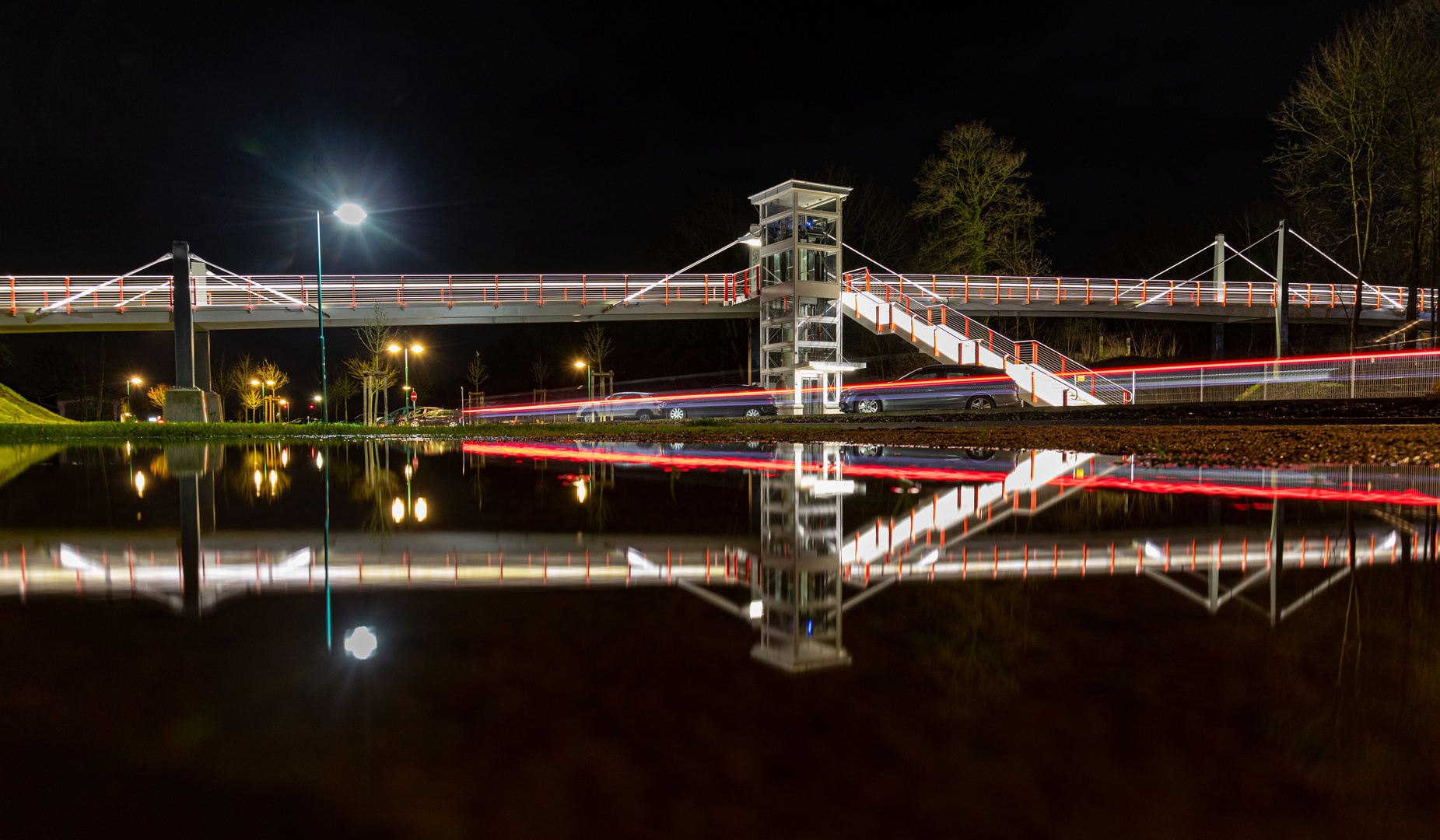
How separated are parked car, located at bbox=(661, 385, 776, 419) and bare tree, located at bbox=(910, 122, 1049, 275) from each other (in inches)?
524

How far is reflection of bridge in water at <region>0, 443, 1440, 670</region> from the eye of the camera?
2.38 metres

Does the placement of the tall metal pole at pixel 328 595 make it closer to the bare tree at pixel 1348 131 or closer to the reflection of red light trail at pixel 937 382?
the reflection of red light trail at pixel 937 382

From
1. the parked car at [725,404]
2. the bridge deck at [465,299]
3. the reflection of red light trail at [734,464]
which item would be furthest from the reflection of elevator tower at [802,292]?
the reflection of red light trail at [734,464]

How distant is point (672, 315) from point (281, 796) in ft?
107

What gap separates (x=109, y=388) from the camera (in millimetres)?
66000

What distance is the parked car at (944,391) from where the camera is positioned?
28.3 metres

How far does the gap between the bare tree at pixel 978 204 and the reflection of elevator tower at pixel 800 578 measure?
35491mm

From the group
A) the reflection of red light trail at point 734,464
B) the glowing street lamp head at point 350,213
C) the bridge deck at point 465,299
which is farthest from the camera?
the bridge deck at point 465,299

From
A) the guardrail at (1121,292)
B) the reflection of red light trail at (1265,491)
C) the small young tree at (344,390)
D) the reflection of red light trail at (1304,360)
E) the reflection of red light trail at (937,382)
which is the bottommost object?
the reflection of red light trail at (1265,491)

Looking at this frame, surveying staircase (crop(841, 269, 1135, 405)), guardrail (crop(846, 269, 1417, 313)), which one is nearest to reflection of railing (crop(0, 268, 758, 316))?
staircase (crop(841, 269, 1135, 405))

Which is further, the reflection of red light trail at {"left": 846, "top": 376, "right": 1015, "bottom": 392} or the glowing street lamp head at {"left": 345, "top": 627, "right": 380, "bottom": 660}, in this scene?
the reflection of red light trail at {"left": 846, "top": 376, "right": 1015, "bottom": 392}

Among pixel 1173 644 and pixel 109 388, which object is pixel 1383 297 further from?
pixel 109 388

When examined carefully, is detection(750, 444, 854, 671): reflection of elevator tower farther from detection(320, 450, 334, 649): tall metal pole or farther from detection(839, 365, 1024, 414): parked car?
detection(839, 365, 1024, 414): parked car

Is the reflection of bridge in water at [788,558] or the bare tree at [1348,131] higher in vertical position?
the bare tree at [1348,131]
